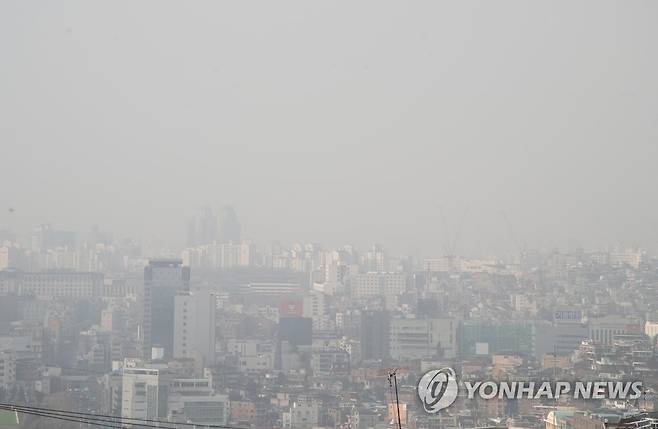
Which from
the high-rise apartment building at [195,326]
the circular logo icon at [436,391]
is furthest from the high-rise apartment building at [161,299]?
the circular logo icon at [436,391]

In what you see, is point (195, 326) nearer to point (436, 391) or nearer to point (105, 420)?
point (105, 420)

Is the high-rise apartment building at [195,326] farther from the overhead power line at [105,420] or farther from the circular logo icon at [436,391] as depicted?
the circular logo icon at [436,391]

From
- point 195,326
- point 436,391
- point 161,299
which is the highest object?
point 161,299

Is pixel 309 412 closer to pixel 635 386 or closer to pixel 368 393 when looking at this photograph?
pixel 368 393

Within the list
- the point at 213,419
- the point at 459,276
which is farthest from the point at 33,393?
the point at 459,276

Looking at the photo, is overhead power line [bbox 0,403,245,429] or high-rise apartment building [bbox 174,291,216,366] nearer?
overhead power line [bbox 0,403,245,429]

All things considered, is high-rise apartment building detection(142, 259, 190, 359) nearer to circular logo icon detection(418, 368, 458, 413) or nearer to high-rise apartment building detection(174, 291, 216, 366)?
high-rise apartment building detection(174, 291, 216, 366)

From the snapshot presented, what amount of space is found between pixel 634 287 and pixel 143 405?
10247mm

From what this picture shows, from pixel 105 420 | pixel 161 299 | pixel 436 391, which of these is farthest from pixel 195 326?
pixel 436 391

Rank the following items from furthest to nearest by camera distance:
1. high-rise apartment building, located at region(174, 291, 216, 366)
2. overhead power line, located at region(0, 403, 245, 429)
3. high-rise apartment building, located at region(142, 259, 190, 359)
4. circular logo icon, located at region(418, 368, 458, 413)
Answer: high-rise apartment building, located at region(142, 259, 190, 359) < high-rise apartment building, located at region(174, 291, 216, 366) < overhead power line, located at region(0, 403, 245, 429) < circular logo icon, located at region(418, 368, 458, 413)

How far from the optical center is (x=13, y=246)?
84.3 ft

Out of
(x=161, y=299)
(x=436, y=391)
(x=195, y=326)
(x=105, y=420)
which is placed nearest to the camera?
(x=436, y=391)

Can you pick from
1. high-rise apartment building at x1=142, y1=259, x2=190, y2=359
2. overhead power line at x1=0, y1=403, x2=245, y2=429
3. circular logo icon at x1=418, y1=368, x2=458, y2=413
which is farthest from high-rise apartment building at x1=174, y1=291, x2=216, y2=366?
circular logo icon at x1=418, y1=368, x2=458, y2=413

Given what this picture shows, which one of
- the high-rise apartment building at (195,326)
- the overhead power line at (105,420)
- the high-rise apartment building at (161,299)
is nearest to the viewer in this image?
the overhead power line at (105,420)
